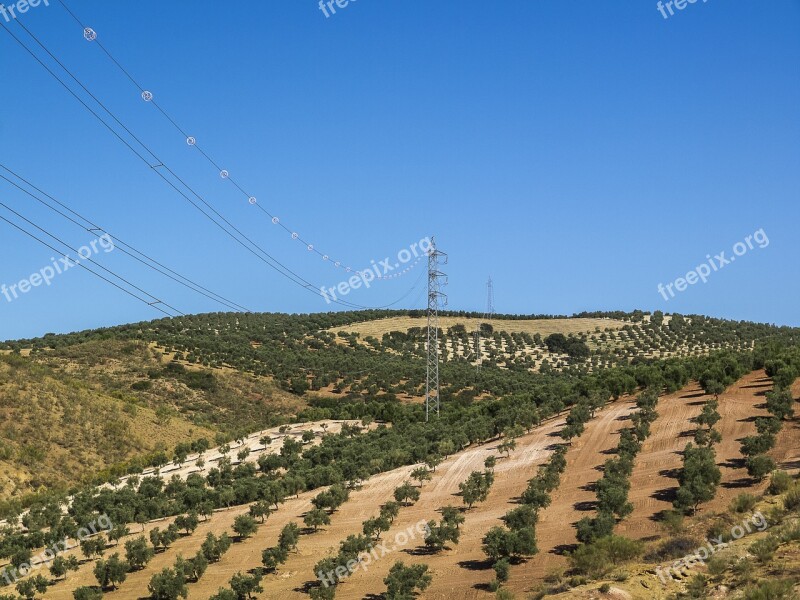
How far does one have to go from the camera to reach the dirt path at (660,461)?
34.3m

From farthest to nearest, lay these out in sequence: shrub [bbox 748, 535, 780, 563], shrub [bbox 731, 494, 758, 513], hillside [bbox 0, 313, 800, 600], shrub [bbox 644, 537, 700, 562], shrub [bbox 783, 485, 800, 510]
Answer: hillside [bbox 0, 313, 800, 600]
shrub [bbox 731, 494, 758, 513]
shrub [bbox 783, 485, 800, 510]
shrub [bbox 644, 537, 700, 562]
shrub [bbox 748, 535, 780, 563]

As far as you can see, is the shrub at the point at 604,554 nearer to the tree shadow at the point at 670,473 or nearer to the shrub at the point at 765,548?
the shrub at the point at 765,548

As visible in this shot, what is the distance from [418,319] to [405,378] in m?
55.3

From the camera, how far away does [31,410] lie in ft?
230

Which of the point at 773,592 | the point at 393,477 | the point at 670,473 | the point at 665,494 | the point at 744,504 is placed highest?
the point at 393,477

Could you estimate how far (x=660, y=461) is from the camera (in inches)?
1683

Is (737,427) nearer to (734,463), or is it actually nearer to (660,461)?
(660,461)

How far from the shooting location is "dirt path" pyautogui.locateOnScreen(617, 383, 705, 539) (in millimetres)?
34312

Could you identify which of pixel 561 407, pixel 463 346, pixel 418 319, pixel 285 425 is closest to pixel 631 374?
pixel 561 407

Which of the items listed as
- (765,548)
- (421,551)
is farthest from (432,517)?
(765,548)

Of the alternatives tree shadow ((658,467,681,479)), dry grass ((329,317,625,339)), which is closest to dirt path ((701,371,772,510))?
tree shadow ((658,467,681,479))

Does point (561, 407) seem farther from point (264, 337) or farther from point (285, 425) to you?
point (264, 337)

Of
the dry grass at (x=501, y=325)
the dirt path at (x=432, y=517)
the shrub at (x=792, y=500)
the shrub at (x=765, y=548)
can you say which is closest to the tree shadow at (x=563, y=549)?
the dirt path at (x=432, y=517)

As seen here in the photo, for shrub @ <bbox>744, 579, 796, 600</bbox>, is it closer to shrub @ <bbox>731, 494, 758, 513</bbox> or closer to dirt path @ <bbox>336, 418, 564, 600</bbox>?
dirt path @ <bbox>336, 418, 564, 600</bbox>
